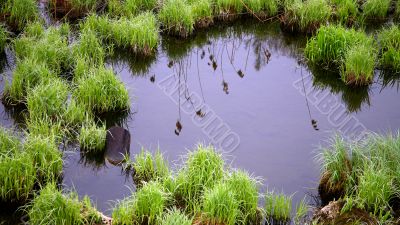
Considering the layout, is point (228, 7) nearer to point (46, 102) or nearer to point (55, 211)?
point (46, 102)

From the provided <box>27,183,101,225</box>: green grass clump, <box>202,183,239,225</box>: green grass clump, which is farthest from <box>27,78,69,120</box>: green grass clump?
<box>202,183,239,225</box>: green grass clump

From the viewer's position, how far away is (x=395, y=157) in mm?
6289

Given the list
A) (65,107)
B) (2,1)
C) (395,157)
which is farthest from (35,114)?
(395,157)

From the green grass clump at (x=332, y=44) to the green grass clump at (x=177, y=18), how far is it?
2.13m

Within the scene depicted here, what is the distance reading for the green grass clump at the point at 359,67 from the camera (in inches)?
336

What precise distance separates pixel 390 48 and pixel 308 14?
1.71 metres

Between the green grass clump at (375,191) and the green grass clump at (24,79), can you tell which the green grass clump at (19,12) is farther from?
the green grass clump at (375,191)

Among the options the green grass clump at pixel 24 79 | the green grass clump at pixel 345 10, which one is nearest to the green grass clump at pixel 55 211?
the green grass clump at pixel 24 79

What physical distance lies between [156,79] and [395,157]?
4.11m

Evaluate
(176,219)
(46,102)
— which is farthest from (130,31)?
(176,219)

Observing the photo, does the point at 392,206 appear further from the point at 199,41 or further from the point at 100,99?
the point at 199,41

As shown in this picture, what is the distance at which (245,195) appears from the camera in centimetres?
588

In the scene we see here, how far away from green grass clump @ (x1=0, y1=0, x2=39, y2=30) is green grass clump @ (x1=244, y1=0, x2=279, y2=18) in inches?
155

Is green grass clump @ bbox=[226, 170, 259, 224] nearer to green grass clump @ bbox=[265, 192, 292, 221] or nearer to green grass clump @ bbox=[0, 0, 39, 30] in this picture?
green grass clump @ bbox=[265, 192, 292, 221]
